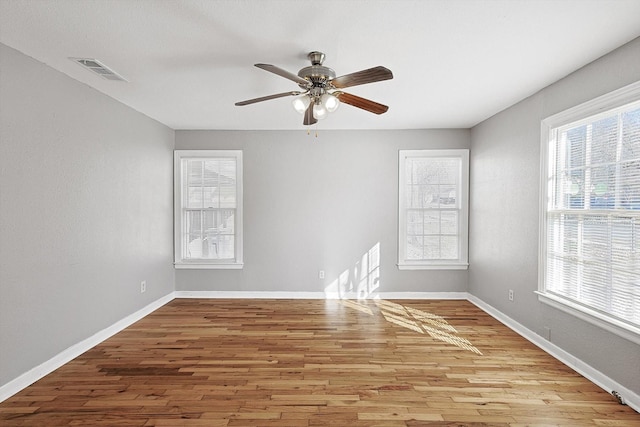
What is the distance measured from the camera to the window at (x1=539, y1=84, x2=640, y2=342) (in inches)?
92.8

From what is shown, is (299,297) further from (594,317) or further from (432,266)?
(594,317)

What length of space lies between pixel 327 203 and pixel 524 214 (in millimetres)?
2505

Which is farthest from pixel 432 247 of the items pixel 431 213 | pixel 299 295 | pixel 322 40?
pixel 322 40

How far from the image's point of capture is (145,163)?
4266 mm

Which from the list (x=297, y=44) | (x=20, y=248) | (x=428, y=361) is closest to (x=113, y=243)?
(x=20, y=248)

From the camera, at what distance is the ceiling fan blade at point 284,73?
82.1 inches

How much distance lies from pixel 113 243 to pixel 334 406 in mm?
2797

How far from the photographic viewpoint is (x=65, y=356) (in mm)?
2932

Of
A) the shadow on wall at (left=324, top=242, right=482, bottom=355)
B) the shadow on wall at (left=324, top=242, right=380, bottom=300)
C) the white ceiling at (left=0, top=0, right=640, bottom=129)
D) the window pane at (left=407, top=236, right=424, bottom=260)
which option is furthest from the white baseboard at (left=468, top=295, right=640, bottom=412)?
the white ceiling at (left=0, top=0, right=640, bottom=129)

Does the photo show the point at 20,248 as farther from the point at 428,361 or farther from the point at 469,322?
the point at 469,322

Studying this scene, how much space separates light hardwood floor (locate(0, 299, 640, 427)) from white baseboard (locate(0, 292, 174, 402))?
0.06m

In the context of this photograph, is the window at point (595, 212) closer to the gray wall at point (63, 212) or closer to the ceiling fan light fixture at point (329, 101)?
the ceiling fan light fixture at point (329, 101)

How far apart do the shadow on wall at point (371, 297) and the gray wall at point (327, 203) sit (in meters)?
0.03

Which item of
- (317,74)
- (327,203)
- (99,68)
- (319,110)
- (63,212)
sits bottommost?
(63,212)
